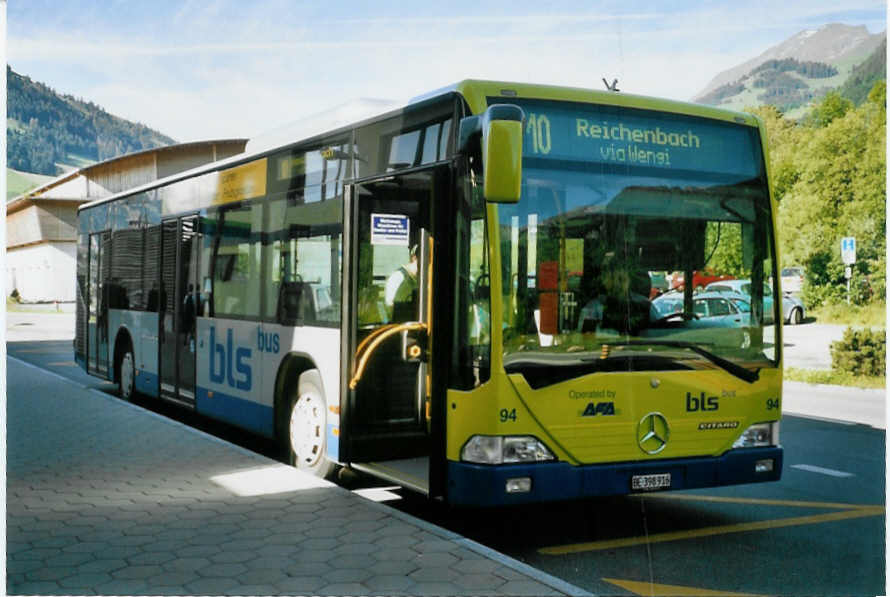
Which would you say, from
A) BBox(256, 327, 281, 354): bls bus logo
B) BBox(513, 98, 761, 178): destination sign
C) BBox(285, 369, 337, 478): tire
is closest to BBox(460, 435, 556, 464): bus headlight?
BBox(513, 98, 761, 178): destination sign

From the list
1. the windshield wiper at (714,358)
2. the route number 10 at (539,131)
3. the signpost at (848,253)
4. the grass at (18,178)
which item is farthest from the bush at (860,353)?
the grass at (18,178)

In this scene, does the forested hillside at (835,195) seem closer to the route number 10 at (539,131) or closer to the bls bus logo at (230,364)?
the route number 10 at (539,131)

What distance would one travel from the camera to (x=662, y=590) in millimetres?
5172

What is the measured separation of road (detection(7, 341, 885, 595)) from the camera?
5.38m

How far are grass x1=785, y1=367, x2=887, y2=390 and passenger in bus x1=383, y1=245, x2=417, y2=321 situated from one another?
36.2 feet

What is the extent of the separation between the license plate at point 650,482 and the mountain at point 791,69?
99.4 inches

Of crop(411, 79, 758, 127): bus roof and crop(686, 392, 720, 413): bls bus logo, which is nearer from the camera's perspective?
crop(411, 79, 758, 127): bus roof

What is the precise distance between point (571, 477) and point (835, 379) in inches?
480

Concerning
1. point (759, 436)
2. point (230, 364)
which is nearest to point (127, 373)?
point (230, 364)

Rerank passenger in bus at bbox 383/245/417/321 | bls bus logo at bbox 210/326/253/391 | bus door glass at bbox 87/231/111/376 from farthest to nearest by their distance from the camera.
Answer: bus door glass at bbox 87/231/111/376 → bls bus logo at bbox 210/326/253/391 → passenger in bus at bbox 383/245/417/321

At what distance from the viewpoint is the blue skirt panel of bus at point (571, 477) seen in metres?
5.63

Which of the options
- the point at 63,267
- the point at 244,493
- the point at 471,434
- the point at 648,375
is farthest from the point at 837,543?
the point at 63,267

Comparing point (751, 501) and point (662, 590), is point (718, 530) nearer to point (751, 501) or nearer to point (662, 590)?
point (751, 501)

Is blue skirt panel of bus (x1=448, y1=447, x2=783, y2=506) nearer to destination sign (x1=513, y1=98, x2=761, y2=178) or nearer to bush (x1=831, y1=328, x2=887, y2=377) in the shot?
destination sign (x1=513, y1=98, x2=761, y2=178)
